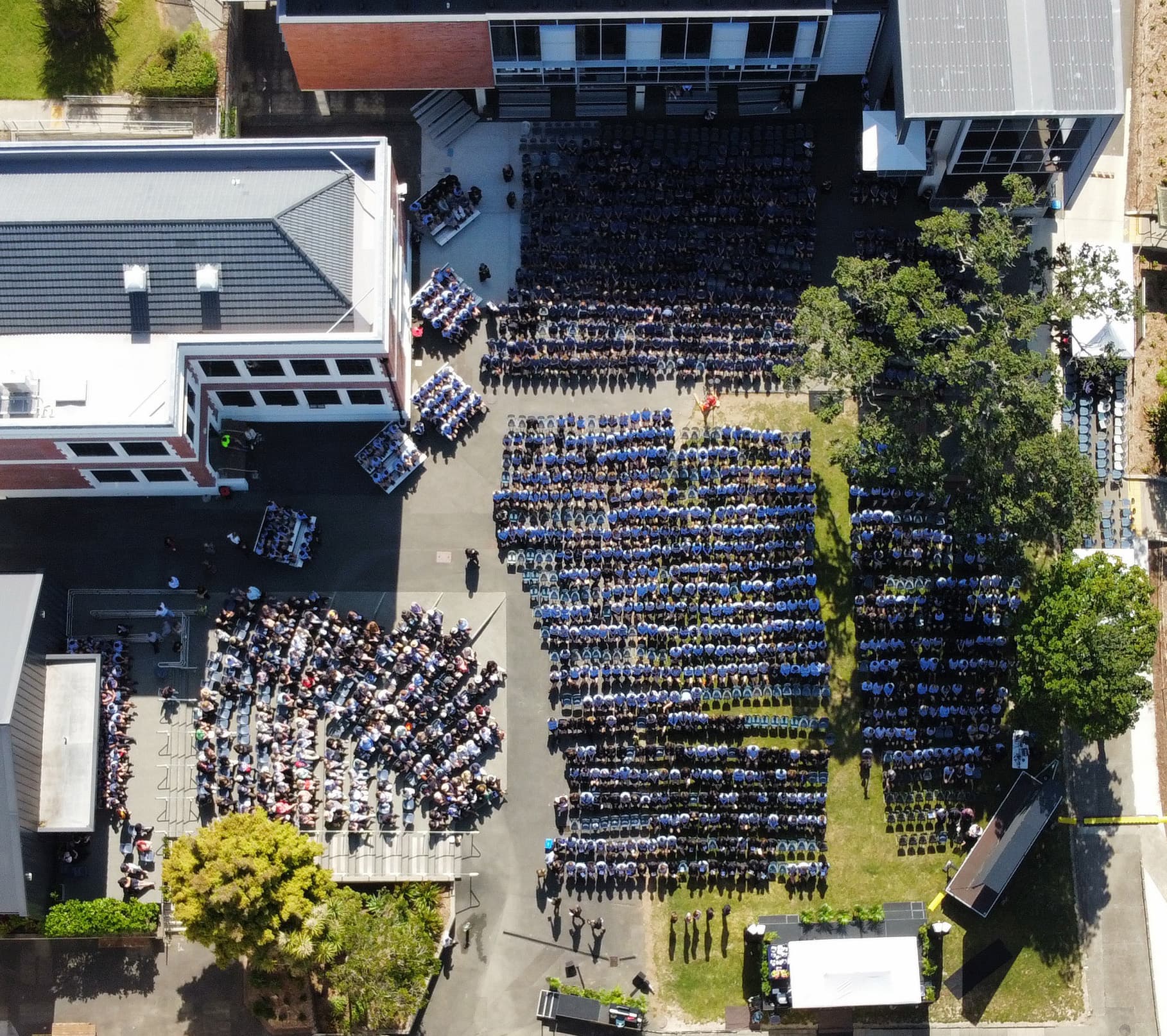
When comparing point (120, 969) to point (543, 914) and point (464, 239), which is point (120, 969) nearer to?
point (543, 914)

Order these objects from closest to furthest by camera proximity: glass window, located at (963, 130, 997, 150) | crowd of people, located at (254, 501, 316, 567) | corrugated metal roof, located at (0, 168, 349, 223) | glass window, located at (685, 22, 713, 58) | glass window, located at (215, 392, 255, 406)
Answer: corrugated metal roof, located at (0, 168, 349, 223)
glass window, located at (215, 392, 255, 406)
crowd of people, located at (254, 501, 316, 567)
glass window, located at (963, 130, 997, 150)
glass window, located at (685, 22, 713, 58)

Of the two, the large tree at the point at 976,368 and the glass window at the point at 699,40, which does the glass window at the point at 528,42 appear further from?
the large tree at the point at 976,368

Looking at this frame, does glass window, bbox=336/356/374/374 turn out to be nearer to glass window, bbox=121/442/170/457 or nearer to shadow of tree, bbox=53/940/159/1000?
glass window, bbox=121/442/170/457

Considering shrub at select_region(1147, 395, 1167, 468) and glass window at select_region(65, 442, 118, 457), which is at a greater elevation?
shrub at select_region(1147, 395, 1167, 468)

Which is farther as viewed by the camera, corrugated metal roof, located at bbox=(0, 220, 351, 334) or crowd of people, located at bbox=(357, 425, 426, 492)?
crowd of people, located at bbox=(357, 425, 426, 492)

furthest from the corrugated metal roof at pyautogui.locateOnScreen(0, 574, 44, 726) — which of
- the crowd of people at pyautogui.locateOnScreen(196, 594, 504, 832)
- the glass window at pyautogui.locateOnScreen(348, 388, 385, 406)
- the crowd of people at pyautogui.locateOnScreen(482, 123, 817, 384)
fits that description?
the crowd of people at pyautogui.locateOnScreen(482, 123, 817, 384)

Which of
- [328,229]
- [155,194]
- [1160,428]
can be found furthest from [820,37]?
[155,194]

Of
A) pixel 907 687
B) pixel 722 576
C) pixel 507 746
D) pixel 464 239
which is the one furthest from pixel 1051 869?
pixel 464 239
